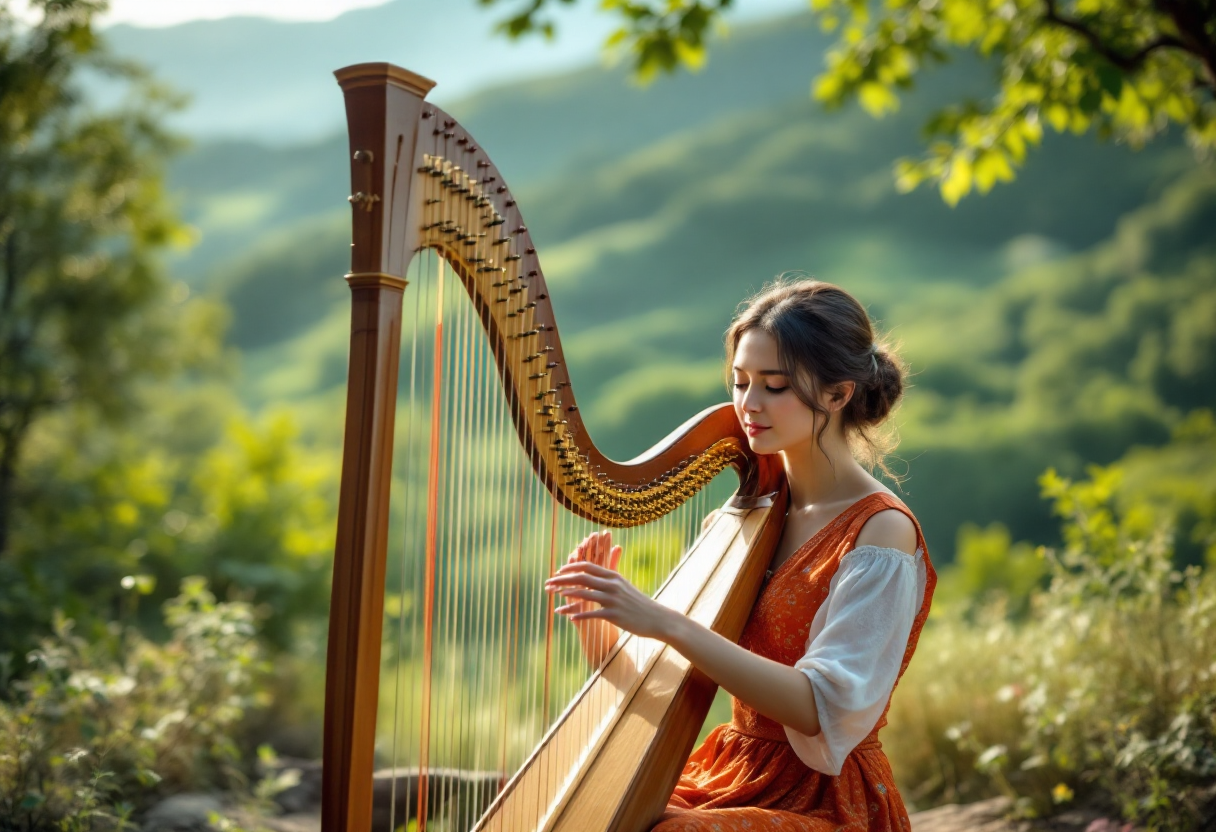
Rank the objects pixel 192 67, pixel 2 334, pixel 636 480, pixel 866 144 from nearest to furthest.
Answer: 1. pixel 636 480
2. pixel 2 334
3. pixel 866 144
4. pixel 192 67

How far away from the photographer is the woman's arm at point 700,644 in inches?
67.4

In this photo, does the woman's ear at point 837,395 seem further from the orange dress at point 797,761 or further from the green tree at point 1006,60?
the green tree at point 1006,60

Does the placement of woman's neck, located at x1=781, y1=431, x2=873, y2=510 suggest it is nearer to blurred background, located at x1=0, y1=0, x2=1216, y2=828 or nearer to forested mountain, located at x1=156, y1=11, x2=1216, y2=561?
blurred background, located at x1=0, y1=0, x2=1216, y2=828

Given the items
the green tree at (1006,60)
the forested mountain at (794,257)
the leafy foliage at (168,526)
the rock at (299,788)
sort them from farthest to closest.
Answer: the forested mountain at (794,257)
the leafy foliage at (168,526)
the rock at (299,788)
the green tree at (1006,60)

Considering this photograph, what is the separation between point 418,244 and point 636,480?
36.3 inches

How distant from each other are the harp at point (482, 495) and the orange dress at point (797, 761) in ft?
0.31

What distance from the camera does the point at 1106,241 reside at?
9.42 metres

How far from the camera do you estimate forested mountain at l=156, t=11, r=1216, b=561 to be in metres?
8.59

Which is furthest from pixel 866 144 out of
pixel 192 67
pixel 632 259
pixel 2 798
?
pixel 2 798

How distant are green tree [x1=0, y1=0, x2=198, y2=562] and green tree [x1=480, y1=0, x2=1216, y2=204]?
2.82m

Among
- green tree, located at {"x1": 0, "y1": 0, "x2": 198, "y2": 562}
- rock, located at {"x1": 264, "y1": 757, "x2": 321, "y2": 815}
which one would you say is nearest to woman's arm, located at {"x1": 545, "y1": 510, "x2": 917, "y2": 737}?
rock, located at {"x1": 264, "y1": 757, "x2": 321, "y2": 815}

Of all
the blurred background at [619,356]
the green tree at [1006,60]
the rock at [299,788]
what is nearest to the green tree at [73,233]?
the blurred background at [619,356]

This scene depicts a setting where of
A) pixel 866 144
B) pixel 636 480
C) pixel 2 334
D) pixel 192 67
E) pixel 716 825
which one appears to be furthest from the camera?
pixel 192 67

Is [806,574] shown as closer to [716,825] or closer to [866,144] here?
[716,825]
